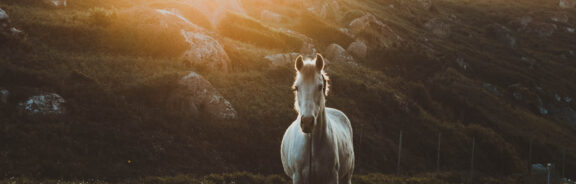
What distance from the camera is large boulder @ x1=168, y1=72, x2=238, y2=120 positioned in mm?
21672

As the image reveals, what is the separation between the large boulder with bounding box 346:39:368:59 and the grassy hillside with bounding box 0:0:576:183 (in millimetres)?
1276

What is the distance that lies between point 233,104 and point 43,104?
33.5 feet

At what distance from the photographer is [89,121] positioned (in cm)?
1784

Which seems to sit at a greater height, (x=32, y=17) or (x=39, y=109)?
(x=32, y=17)

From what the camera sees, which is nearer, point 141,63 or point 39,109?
point 39,109

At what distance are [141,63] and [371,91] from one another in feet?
66.3

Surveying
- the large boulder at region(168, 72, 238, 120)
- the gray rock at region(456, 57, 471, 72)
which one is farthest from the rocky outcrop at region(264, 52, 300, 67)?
the gray rock at region(456, 57, 471, 72)

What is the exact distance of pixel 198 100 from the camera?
2209 cm

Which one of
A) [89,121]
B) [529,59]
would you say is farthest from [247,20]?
[529,59]

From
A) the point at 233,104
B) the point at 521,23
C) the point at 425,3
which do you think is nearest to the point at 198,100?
the point at 233,104

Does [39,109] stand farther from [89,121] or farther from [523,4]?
[523,4]

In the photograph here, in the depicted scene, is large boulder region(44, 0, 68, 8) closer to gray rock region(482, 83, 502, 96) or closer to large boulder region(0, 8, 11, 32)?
large boulder region(0, 8, 11, 32)

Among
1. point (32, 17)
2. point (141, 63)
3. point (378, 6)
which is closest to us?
point (141, 63)

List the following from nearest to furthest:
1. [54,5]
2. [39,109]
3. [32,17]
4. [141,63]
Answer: [39,109], [141,63], [32,17], [54,5]
